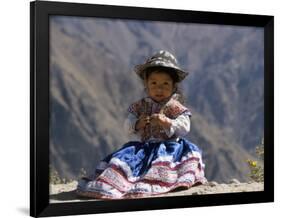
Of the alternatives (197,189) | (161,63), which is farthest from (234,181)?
(161,63)

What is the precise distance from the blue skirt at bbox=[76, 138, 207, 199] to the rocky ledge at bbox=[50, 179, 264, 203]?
0.05 metres

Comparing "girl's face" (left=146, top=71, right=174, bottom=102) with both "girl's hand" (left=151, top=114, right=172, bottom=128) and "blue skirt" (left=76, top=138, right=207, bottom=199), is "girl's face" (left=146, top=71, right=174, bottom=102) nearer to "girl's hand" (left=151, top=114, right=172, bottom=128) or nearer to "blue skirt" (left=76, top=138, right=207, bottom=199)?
"girl's hand" (left=151, top=114, right=172, bottom=128)

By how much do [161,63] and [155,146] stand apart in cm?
63

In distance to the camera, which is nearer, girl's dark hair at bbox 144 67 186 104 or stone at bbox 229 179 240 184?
girl's dark hair at bbox 144 67 186 104

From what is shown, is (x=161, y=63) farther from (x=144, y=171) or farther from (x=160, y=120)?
(x=144, y=171)

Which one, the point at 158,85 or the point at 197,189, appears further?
the point at 197,189

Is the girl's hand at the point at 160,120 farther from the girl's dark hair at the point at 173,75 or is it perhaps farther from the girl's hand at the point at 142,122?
the girl's dark hair at the point at 173,75

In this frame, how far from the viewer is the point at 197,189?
6.70 m

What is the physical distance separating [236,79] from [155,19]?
901mm

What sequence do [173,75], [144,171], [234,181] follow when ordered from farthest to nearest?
[234,181], [173,75], [144,171]

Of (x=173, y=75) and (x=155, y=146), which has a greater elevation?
(x=173, y=75)

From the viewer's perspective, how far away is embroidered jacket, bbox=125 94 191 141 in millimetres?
6516

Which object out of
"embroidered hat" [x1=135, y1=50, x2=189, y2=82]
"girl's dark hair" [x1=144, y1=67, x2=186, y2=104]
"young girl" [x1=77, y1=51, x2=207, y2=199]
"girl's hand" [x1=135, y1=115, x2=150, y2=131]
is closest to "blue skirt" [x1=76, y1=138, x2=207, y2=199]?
"young girl" [x1=77, y1=51, x2=207, y2=199]

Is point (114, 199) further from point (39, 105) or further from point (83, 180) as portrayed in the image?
point (39, 105)
